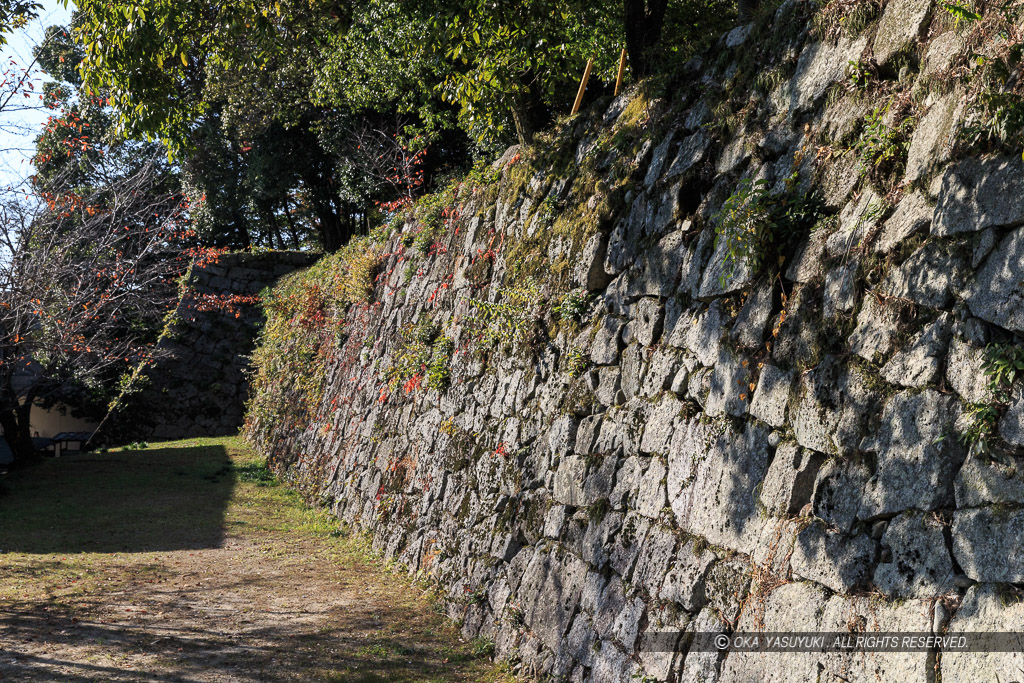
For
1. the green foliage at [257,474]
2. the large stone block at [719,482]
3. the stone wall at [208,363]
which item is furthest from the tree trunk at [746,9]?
the stone wall at [208,363]

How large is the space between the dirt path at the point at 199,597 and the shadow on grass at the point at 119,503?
42 millimetres

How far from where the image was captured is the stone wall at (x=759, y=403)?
2.85 metres

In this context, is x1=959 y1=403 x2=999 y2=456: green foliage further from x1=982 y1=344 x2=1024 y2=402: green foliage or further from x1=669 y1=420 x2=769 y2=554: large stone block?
x1=669 y1=420 x2=769 y2=554: large stone block

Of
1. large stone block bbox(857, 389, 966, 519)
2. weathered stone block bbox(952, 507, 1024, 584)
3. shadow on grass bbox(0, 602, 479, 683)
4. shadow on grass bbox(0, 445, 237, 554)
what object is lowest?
shadow on grass bbox(0, 602, 479, 683)

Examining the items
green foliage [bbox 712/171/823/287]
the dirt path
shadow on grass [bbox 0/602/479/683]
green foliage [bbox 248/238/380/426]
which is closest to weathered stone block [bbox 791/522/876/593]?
green foliage [bbox 712/171/823/287]

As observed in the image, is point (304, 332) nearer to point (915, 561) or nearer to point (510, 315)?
point (510, 315)

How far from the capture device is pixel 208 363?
20656 mm

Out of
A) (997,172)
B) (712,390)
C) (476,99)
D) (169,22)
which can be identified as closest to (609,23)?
(476,99)

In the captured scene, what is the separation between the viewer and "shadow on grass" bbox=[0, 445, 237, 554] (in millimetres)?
9797

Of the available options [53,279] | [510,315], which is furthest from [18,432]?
[510,315]

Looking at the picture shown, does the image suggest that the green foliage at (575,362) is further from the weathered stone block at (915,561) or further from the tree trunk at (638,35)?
the weathered stone block at (915,561)

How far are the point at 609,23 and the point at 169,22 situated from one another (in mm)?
4509

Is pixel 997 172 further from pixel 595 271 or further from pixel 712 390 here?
pixel 595 271

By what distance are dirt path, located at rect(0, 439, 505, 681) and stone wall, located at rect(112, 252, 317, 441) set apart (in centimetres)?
681
